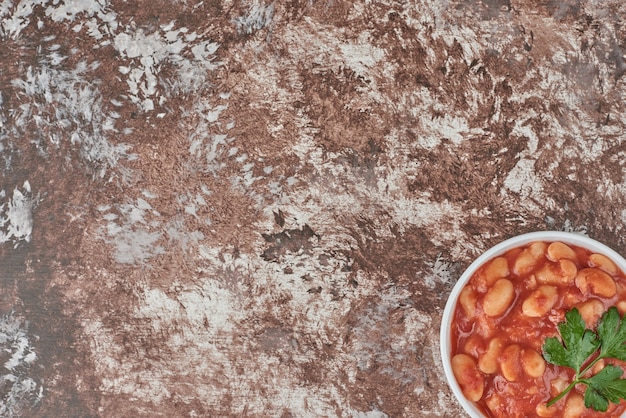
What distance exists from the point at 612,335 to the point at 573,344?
11cm

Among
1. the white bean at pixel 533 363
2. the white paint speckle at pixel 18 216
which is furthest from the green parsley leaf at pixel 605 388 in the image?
the white paint speckle at pixel 18 216

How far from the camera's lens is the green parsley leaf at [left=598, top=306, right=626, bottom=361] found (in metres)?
1.54

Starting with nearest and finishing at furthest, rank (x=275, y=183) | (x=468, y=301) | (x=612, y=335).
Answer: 1. (x=612, y=335)
2. (x=468, y=301)
3. (x=275, y=183)

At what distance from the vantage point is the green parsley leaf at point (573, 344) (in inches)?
60.9

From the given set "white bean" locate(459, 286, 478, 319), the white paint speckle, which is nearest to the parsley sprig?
"white bean" locate(459, 286, 478, 319)

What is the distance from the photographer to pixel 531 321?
5.28 ft

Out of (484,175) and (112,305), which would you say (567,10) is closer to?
(484,175)

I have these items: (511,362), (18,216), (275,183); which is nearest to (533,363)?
(511,362)

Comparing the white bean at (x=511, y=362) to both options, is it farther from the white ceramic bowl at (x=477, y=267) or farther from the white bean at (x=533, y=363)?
the white ceramic bowl at (x=477, y=267)

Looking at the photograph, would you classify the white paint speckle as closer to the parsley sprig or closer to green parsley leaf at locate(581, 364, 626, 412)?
the parsley sprig

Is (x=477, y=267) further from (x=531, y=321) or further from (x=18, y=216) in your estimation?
(x=18, y=216)

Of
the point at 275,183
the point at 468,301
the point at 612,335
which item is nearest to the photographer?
the point at 612,335

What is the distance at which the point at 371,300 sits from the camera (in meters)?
1.93

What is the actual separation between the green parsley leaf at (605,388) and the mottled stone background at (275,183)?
487 mm
